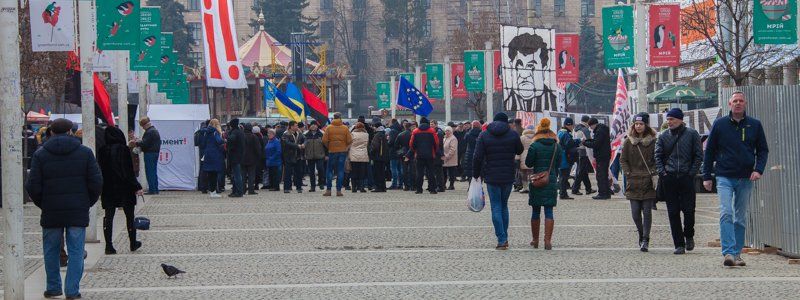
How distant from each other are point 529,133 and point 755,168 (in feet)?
49.8

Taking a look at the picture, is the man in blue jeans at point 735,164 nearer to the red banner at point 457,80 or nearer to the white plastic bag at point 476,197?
the white plastic bag at point 476,197

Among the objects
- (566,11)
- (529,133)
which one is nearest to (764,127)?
(529,133)

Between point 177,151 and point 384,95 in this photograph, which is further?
point 384,95

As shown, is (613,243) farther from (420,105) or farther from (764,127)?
(420,105)

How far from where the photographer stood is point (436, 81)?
64.6 metres

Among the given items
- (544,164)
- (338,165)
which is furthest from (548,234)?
(338,165)

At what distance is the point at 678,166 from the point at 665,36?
18.4 meters

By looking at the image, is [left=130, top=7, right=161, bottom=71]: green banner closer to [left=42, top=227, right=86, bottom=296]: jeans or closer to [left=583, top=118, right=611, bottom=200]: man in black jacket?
[left=583, top=118, right=611, bottom=200]: man in black jacket

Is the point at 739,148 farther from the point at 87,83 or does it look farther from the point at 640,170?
the point at 87,83

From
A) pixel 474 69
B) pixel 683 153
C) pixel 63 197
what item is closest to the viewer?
pixel 63 197

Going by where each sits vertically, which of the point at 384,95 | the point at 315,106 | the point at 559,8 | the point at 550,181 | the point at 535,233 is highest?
the point at 559,8

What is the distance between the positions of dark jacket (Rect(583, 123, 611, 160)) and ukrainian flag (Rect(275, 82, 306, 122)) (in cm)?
1419

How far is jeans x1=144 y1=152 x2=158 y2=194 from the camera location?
Result: 31.1 meters

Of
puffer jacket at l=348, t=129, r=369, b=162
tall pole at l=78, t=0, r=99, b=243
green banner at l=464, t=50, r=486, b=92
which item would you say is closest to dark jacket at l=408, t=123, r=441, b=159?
puffer jacket at l=348, t=129, r=369, b=162
